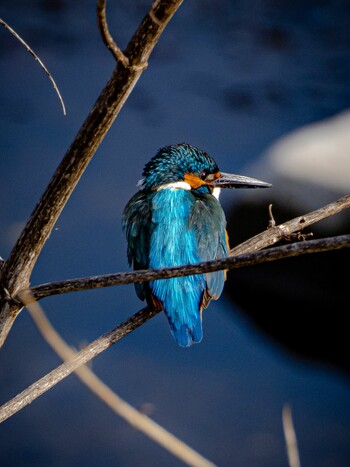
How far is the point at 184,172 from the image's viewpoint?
162 cm

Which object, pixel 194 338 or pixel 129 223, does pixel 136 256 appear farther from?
pixel 194 338

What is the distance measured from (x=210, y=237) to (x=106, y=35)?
96cm

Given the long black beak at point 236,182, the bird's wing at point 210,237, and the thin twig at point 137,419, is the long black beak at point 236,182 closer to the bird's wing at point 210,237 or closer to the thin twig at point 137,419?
the bird's wing at point 210,237

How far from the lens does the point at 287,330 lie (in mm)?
2549

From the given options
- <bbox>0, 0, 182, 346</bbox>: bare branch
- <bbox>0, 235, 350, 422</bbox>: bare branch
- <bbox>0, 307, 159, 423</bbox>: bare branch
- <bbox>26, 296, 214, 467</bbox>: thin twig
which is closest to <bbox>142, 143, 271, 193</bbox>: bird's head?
<bbox>0, 235, 350, 422</bbox>: bare branch

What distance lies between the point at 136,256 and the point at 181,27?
2.38 metres

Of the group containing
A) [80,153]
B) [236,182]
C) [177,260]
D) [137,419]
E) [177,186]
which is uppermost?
[236,182]

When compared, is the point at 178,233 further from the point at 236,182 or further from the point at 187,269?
the point at 187,269

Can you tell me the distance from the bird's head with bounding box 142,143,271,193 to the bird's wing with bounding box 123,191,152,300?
0.07 metres

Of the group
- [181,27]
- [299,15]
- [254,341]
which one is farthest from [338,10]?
[254,341]

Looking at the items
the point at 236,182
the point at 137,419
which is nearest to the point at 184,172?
the point at 236,182

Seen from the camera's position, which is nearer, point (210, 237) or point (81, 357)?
point (81, 357)

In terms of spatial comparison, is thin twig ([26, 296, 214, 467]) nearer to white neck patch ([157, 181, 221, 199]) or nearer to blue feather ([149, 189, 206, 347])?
blue feather ([149, 189, 206, 347])

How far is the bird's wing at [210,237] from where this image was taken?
57.5 inches
